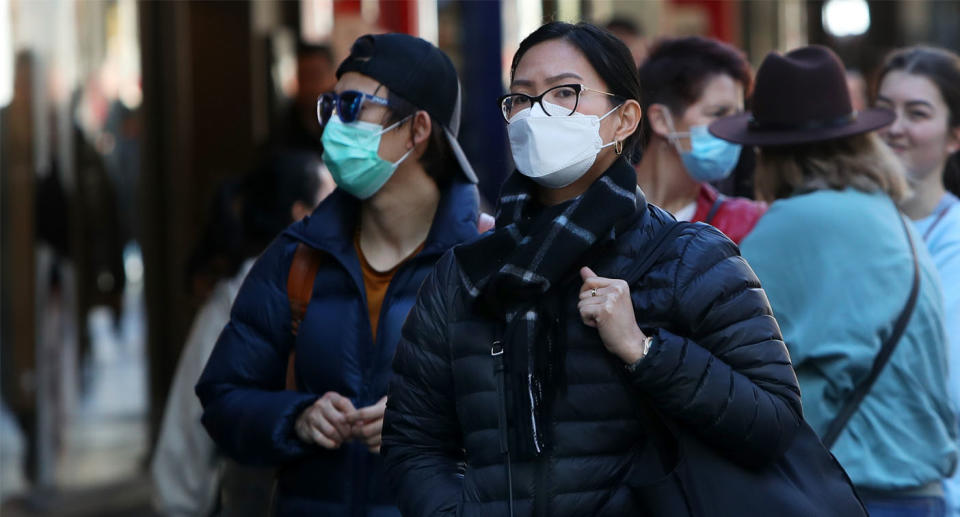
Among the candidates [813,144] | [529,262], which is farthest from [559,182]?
[813,144]

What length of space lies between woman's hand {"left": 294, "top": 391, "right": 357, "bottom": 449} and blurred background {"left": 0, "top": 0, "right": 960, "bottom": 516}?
191cm

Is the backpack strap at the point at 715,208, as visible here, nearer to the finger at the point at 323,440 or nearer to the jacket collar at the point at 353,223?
the jacket collar at the point at 353,223

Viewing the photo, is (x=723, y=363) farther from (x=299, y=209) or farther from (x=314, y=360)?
(x=299, y=209)

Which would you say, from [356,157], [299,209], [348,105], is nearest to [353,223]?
[356,157]

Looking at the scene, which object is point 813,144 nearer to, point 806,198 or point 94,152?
point 806,198

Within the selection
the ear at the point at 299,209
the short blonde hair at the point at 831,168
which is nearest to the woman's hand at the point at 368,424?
the short blonde hair at the point at 831,168

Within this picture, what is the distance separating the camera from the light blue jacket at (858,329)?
3633 mm

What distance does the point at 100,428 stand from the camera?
8.09m

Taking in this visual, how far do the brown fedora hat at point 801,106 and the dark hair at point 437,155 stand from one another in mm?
826

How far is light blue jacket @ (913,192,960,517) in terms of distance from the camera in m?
4.28

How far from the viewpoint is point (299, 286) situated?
3537mm

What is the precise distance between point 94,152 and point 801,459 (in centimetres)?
607

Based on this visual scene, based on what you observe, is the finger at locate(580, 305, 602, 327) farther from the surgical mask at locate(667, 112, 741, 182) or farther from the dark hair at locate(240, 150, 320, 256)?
the dark hair at locate(240, 150, 320, 256)

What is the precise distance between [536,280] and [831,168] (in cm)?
154
